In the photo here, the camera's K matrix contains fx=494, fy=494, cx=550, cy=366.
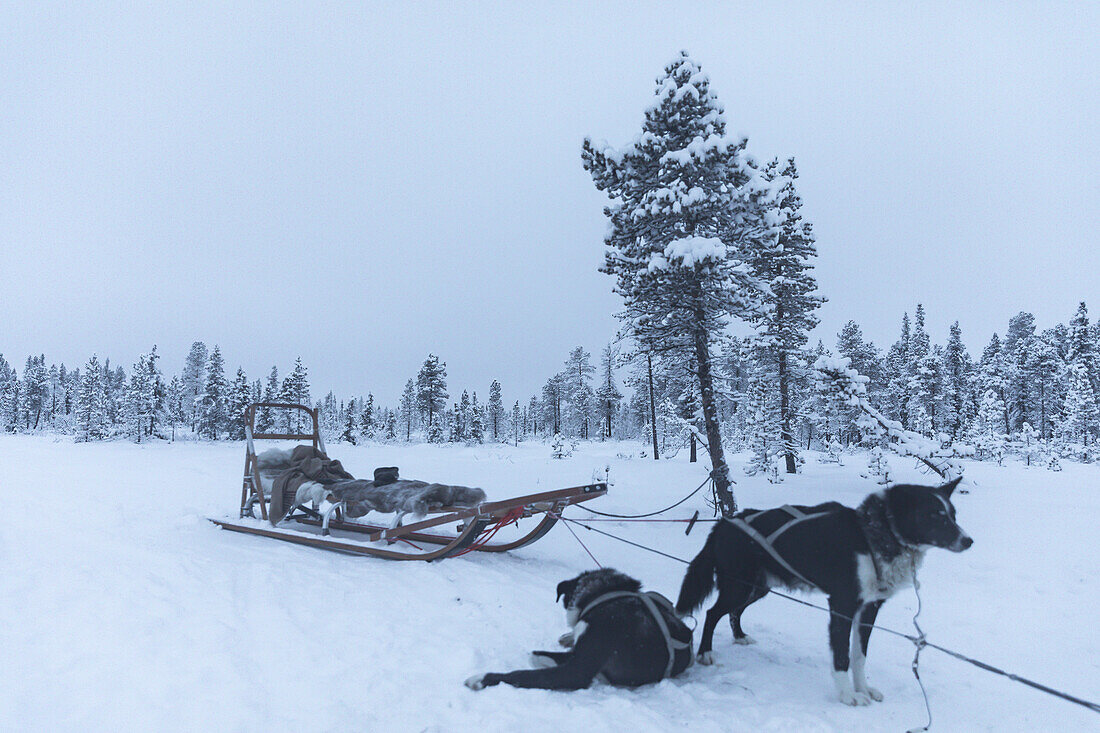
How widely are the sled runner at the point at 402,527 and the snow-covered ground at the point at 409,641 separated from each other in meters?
0.26

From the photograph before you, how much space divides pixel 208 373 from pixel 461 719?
179 feet

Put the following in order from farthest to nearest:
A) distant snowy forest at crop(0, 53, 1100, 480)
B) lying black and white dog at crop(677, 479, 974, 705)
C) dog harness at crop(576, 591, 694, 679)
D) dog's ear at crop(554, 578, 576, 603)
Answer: distant snowy forest at crop(0, 53, 1100, 480), dog's ear at crop(554, 578, 576, 603), dog harness at crop(576, 591, 694, 679), lying black and white dog at crop(677, 479, 974, 705)

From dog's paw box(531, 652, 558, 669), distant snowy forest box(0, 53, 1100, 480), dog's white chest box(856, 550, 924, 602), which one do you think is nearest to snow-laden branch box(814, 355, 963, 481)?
distant snowy forest box(0, 53, 1100, 480)

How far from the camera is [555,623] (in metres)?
5.04

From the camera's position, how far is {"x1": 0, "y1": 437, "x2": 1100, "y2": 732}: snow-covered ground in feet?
10.1

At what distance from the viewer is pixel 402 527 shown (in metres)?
6.68

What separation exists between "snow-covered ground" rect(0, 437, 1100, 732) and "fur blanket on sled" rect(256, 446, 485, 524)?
79cm

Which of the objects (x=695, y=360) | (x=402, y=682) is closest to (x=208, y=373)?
(x=695, y=360)

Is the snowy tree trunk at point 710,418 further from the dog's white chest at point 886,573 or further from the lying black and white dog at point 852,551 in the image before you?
the dog's white chest at point 886,573

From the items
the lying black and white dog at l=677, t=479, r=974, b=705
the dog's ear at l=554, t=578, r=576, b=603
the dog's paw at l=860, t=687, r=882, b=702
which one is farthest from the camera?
the dog's ear at l=554, t=578, r=576, b=603

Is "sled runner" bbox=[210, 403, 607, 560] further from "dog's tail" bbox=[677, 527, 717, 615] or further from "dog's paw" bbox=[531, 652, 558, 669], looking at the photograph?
"dog's paw" bbox=[531, 652, 558, 669]

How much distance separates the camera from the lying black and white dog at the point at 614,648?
3400 millimetres

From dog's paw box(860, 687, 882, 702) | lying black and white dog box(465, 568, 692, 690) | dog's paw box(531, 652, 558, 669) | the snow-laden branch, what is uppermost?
the snow-laden branch

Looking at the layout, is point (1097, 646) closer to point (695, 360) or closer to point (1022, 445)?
point (695, 360)
